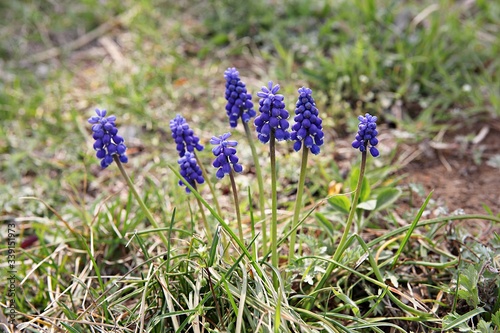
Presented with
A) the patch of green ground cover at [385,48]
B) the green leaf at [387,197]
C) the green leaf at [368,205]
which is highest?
the patch of green ground cover at [385,48]

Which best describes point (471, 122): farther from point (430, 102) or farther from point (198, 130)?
point (198, 130)

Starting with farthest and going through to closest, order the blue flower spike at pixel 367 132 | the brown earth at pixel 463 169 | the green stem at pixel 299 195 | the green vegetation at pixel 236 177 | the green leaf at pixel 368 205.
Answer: the brown earth at pixel 463 169 < the green leaf at pixel 368 205 < the green vegetation at pixel 236 177 < the green stem at pixel 299 195 < the blue flower spike at pixel 367 132

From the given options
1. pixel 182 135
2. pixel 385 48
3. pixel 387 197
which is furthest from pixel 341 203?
pixel 385 48

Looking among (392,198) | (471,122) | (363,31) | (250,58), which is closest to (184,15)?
(250,58)

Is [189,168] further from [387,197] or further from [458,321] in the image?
[458,321]

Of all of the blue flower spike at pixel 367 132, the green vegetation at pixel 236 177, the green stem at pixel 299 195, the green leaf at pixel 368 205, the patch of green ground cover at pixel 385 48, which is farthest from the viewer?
the patch of green ground cover at pixel 385 48

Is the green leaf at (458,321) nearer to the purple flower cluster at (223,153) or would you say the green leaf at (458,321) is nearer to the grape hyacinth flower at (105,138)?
the purple flower cluster at (223,153)

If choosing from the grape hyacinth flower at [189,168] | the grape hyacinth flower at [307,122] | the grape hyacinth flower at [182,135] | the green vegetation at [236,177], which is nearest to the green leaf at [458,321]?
the green vegetation at [236,177]

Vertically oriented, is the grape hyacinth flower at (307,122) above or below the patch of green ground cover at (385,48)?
above
